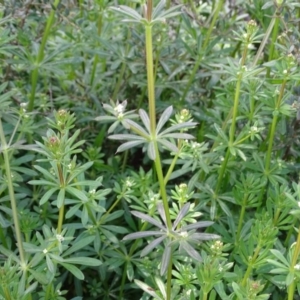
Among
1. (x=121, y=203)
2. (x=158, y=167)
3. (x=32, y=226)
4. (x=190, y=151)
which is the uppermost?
(x=158, y=167)

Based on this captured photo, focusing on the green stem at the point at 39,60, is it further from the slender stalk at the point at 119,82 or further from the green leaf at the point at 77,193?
the green leaf at the point at 77,193

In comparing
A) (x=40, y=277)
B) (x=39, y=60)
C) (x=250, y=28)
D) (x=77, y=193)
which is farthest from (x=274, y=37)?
(x=40, y=277)

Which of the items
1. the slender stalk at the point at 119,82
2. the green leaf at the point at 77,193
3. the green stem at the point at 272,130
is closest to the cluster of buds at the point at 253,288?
the green leaf at the point at 77,193

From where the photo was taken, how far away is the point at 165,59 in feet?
8.01

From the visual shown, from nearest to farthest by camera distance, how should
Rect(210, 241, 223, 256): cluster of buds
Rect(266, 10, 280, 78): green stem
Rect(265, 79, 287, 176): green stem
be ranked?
Rect(210, 241, 223, 256): cluster of buds → Rect(265, 79, 287, 176): green stem → Rect(266, 10, 280, 78): green stem

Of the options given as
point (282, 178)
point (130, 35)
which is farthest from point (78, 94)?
point (282, 178)

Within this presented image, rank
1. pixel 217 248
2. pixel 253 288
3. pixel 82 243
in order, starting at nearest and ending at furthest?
pixel 253 288 → pixel 217 248 → pixel 82 243

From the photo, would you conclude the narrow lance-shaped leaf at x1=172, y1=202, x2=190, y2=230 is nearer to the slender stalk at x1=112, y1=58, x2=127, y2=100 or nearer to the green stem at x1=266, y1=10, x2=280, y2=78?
the green stem at x1=266, y1=10, x2=280, y2=78

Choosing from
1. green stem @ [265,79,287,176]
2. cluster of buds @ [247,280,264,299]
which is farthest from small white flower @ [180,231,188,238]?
green stem @ [265,79,287,176]

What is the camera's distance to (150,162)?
2438 mm

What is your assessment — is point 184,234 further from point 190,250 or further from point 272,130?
point 272,130

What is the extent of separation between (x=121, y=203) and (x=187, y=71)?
0.77 m

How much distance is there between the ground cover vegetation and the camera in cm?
149

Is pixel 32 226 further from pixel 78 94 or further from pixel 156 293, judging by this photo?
pixel 78 94
